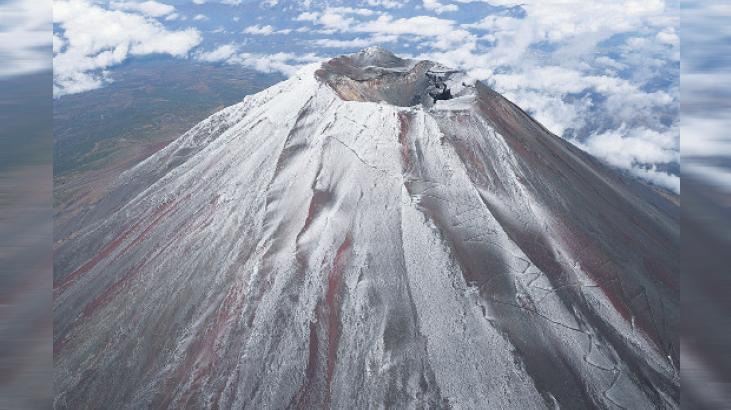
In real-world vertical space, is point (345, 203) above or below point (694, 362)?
below

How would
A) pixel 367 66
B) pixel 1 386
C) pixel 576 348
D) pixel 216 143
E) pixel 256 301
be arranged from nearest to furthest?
1. pixel 1 386
2. pixel 576 348
3. pixel 256 301
4. pixel 216 143
5. pixel 367 66

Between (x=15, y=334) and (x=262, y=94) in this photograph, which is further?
(x=262, y=94)

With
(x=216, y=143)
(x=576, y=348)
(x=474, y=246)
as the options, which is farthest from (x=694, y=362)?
(x=216, y=143)

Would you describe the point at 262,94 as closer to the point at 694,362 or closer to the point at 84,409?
the point at 84,409

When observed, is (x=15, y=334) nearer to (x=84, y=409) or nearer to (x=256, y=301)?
(x=256, y=301)

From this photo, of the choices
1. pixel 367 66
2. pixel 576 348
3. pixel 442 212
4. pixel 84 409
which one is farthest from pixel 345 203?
pixel 367 66

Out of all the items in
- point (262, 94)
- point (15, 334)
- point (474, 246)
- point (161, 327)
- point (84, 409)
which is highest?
point (15, 334)

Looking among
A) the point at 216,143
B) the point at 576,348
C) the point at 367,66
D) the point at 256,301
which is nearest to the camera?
the point at 576,348
